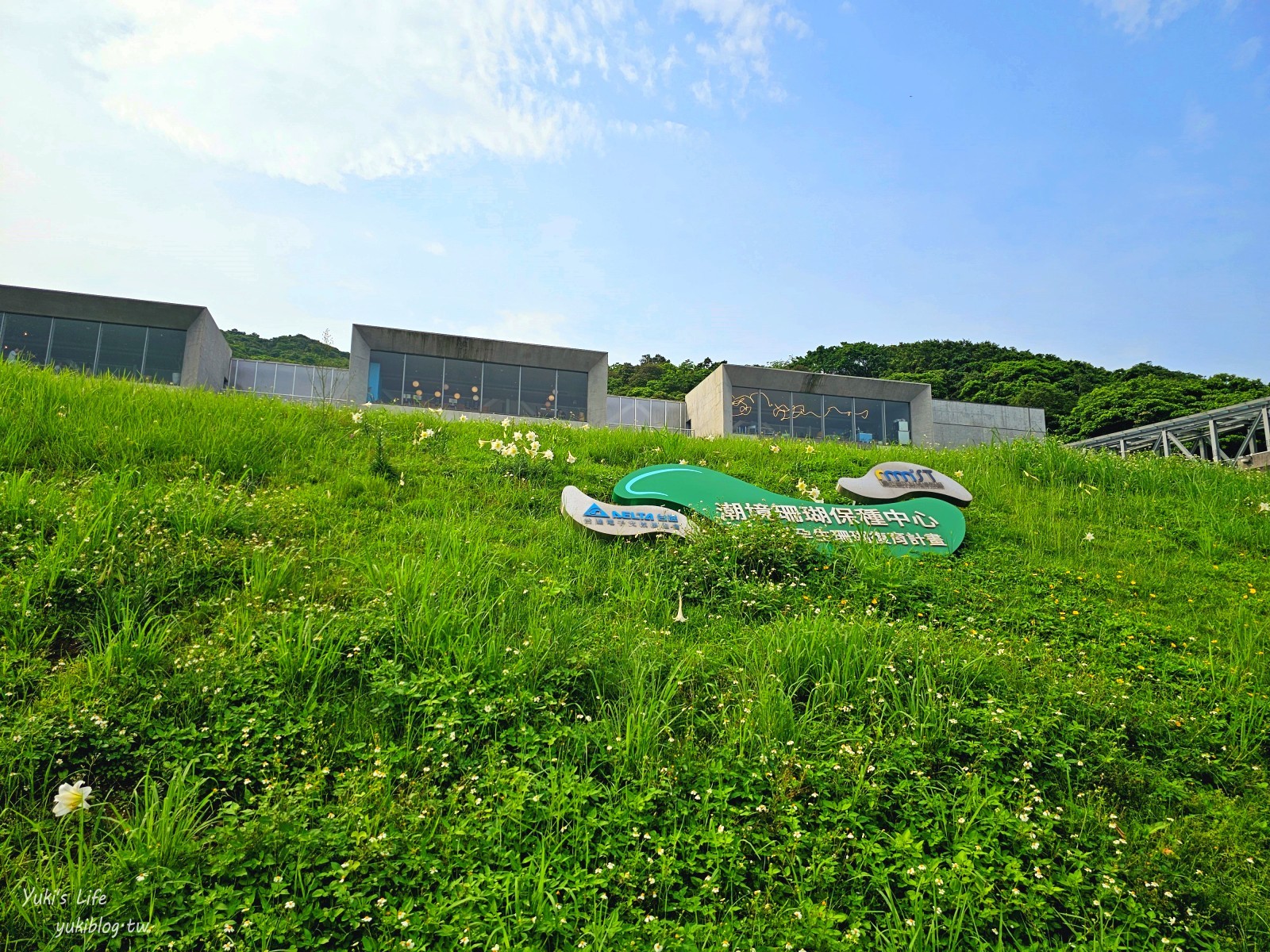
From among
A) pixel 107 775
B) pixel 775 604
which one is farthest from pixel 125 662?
pixel 775 604

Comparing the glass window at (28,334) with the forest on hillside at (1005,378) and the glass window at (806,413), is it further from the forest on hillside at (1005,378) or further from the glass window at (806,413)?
the glass window at (806,413)

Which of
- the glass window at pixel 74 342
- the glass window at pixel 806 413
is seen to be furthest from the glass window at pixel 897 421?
the glass window at pixel 74 342

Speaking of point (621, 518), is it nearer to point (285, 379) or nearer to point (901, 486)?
point (901, 486)

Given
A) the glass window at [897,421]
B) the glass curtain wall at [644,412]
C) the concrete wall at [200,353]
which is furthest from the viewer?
the glass window at [897,421]

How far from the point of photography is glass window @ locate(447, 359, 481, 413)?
25703mm

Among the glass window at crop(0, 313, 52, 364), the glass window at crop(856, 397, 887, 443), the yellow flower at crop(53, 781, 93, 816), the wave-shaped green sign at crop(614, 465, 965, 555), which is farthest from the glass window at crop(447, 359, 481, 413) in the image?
the yellow flower at crop(53, 781, 93, 816)

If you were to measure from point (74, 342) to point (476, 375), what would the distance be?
12.0 meters

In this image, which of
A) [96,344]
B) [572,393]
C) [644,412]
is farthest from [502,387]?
[96,344]

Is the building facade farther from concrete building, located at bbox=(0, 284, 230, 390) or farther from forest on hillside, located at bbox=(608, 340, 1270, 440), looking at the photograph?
forest on hillside, located at bbox=(608, 340, 1270, 440)

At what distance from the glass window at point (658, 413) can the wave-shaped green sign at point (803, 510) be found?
23291 mm

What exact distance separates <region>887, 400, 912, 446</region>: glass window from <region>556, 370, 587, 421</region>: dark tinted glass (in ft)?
40.0

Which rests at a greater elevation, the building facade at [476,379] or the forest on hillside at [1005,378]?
the forest on hillside at [1005,378]

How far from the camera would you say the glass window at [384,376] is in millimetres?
25188

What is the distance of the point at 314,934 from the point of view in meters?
2.81
